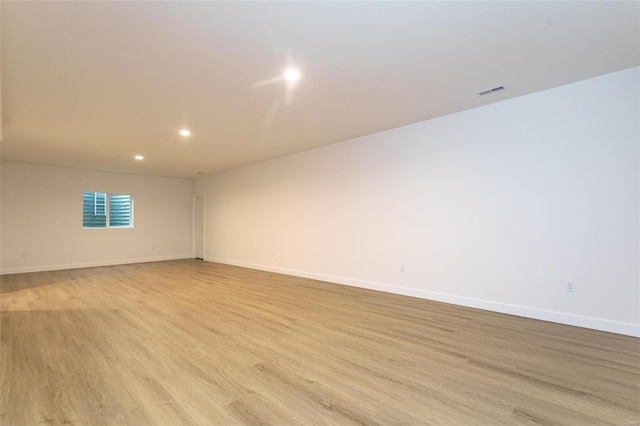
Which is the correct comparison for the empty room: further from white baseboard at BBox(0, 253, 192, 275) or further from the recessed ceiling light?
white baseboard at BBox(0, 253, 192, 275)

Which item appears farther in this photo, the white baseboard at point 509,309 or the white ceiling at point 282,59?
the white baseboard at point 509,309

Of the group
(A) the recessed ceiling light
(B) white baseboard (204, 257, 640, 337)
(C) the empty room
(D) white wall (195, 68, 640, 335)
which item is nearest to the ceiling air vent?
(C) the empty room

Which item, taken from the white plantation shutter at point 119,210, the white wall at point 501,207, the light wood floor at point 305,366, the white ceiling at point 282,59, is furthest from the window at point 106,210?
the white wall at point 501,207

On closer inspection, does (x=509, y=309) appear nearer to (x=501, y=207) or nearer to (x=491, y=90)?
(x=501, y=207)

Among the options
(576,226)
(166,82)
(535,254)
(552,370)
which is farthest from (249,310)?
(576,226)

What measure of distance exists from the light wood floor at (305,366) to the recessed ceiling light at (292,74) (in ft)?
8.49

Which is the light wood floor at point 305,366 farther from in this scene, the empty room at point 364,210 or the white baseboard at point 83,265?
the white baseboard at point 83,265

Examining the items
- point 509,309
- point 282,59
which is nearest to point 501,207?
point 509,309

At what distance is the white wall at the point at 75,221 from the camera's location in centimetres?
693

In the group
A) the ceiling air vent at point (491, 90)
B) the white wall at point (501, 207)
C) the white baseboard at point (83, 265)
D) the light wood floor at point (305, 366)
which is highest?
the ceiling air vent at point (491, 90)

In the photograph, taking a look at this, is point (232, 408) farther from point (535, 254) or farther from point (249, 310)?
point (535, 254)

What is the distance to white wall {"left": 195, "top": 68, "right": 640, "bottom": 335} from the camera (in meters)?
3.12

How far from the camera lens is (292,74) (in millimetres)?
3021

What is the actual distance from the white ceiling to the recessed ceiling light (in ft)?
0.21
